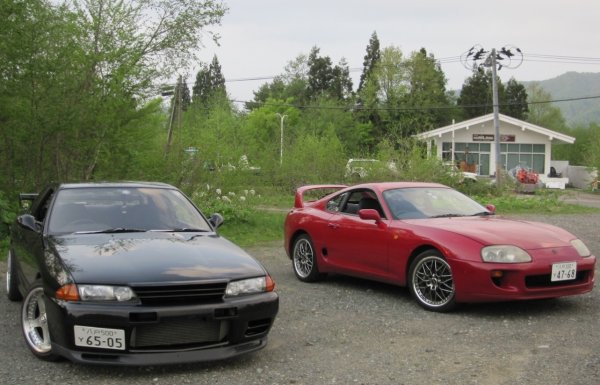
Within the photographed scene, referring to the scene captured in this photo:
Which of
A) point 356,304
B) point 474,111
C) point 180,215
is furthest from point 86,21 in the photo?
point 474,111

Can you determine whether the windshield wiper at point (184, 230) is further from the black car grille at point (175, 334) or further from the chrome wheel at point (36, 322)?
the black car grille at point (175, 334)

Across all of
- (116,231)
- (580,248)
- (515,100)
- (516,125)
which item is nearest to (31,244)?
(116,231)

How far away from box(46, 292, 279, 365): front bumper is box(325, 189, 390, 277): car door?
295 cm

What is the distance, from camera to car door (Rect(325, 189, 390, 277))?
7336mm

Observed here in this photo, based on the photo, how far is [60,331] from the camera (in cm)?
439

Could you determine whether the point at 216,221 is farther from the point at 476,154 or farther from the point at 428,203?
the point at 476,154

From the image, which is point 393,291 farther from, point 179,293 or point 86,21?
point 86,21

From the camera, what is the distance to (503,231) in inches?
260

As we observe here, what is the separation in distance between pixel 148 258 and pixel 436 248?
3.10 m

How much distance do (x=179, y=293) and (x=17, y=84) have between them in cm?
703

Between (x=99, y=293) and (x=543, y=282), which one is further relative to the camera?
(x=543, y=282)

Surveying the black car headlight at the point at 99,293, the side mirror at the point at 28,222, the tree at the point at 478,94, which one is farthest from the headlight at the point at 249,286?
the tree at the point at 478,94

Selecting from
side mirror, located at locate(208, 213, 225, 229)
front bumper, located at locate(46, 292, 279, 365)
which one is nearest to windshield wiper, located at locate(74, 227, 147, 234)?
side mirror, located at locate(208, 213, 225, 229)

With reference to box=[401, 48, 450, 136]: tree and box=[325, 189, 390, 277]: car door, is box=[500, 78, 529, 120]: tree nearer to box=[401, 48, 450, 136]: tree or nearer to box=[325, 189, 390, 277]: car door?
box=[401, 48, 450, 136]: tree
